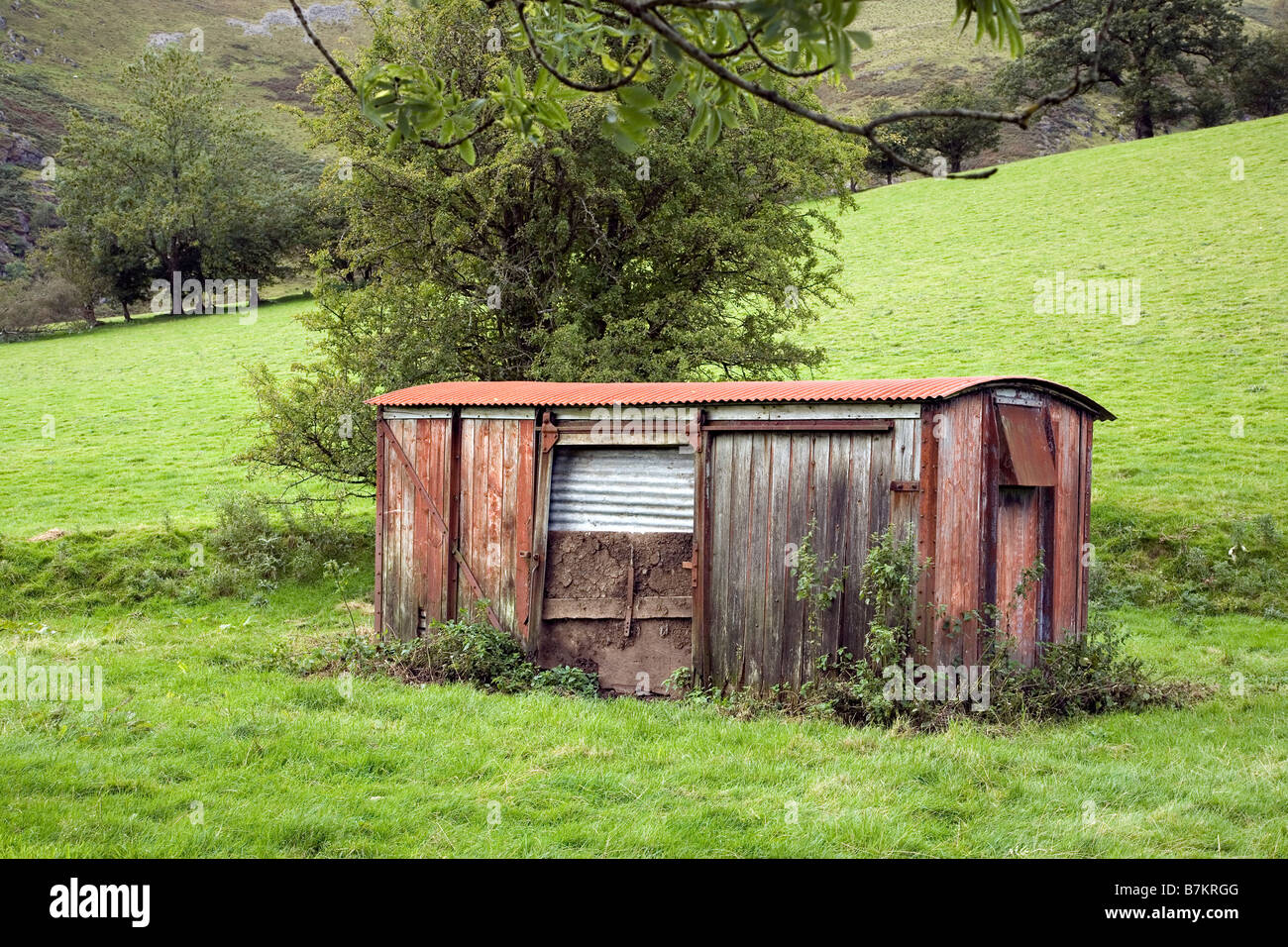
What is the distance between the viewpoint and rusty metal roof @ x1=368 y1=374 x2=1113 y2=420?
30.0ft

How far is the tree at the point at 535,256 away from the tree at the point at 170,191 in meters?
35.7

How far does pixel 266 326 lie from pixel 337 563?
30.9 metres

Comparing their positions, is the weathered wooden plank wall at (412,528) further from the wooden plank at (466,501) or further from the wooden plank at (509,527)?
the wooden plank at (509,527)

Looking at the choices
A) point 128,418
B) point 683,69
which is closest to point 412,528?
point 683,69

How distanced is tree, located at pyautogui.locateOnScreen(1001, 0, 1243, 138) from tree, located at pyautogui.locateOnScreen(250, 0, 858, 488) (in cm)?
4257

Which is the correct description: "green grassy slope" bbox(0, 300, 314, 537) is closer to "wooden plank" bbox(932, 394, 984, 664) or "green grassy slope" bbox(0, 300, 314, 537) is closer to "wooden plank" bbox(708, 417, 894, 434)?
"wooden plank" bbox(708, 417, 894, 434)

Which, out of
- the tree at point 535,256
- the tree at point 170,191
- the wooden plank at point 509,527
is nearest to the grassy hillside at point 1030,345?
the tree at point 170,191

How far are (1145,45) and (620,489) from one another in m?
56.6

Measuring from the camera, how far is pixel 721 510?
10.1 m

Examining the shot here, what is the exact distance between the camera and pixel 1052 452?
1016 cm

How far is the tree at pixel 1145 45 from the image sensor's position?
53.6 meters

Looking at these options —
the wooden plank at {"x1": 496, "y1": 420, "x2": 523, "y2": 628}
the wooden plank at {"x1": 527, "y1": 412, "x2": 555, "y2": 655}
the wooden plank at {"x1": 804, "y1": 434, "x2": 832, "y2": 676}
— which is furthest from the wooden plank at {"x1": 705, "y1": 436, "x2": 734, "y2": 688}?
the wooden plank at {"x1": 496, "y1": 420, "x2": 523, "y2": 628}

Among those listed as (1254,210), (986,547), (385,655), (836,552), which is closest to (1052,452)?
(986,547)

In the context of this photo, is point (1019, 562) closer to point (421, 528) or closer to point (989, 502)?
point (989, 502)
